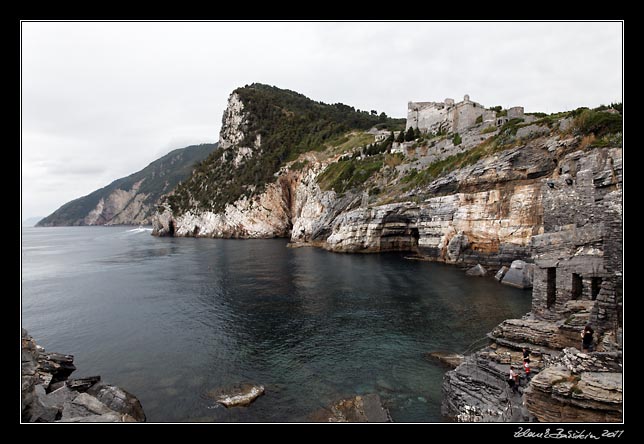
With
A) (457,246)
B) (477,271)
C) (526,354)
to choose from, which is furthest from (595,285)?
(457,246)

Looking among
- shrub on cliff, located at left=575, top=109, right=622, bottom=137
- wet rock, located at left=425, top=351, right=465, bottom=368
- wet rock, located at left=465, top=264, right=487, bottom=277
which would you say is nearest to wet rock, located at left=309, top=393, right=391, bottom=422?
wet rock, located at left=425, top=351, right=465, bottom=368

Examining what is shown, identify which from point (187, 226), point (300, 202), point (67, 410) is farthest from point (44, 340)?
point (187, 226)

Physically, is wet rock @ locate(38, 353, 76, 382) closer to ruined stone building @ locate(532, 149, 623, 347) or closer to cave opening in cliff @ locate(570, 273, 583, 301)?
ruined stone building @ locate(532, 149, 623, 347)

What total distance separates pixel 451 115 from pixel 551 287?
57.6 meters

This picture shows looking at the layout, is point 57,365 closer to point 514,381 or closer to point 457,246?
point 514,381

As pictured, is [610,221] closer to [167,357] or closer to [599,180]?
[599,180]

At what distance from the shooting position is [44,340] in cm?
2383

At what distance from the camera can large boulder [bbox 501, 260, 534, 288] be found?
33.5 meters

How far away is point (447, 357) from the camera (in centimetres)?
1838

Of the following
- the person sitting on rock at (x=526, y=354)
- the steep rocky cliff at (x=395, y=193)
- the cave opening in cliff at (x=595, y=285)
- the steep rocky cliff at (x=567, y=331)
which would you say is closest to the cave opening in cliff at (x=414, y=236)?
the steep rocky cliff at (x=395, y=193)

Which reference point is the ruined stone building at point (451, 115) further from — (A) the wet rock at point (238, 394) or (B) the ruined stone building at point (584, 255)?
(A) the wet rock at point (238, 394)

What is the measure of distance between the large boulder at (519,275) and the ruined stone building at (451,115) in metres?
25.7

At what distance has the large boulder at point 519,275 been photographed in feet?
110
